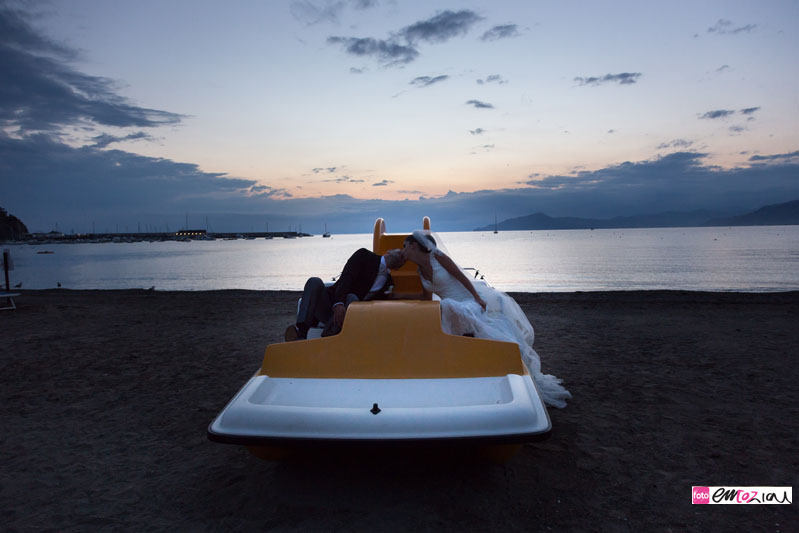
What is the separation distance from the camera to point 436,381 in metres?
3.14

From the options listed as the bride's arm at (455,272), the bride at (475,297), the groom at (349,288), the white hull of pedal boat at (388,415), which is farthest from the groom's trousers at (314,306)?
the white hull of pedal boat at (388,415)

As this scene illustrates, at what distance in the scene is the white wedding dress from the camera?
4.13 m

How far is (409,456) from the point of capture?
11.5ft

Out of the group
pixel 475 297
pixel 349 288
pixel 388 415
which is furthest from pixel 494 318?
pixel 388 415

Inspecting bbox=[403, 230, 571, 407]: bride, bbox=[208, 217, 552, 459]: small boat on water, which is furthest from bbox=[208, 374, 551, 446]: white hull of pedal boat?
bbox=[403, 230, 571, 407]: bride

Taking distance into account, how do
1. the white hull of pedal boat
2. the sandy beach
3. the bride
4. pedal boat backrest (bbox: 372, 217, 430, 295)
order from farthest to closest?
pedal boat backrest (bbox: 372, 217, 430, 295)
the bride
the sandy beach
the white hull of pedal boat

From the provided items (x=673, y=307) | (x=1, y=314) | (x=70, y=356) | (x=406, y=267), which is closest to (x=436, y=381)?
(x=406, y=267)

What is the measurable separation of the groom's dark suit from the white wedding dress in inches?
21.1

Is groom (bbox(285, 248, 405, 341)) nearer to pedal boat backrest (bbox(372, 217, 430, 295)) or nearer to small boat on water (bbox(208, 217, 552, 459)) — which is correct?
pedal boat backrest (bbox(372, 217, 430, 295))

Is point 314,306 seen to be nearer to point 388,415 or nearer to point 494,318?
point 494,318

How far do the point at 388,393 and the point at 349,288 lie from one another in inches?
77.7

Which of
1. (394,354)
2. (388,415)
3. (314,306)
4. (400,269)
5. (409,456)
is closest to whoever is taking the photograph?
(388,415)

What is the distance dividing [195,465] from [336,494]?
4.03 feet

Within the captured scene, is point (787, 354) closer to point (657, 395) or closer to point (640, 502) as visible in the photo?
point (657, 395)
